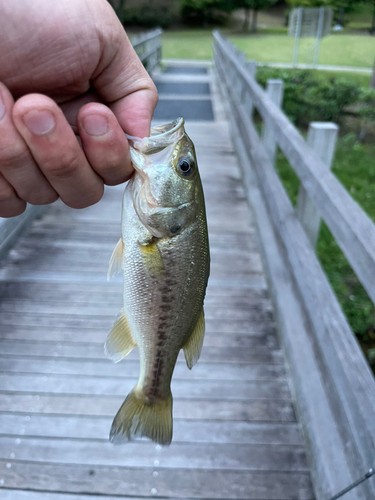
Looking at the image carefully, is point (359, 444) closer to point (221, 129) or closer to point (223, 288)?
point (223, 288)

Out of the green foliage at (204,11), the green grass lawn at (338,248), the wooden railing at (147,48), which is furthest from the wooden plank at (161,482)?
the green foliage at (204,11)

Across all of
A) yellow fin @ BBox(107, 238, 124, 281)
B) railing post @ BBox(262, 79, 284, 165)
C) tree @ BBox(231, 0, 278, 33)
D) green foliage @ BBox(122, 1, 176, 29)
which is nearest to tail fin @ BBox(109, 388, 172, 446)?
yellow fin @ BBox(107, 238, 124, 281)

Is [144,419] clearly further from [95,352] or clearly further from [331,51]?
[331,51]

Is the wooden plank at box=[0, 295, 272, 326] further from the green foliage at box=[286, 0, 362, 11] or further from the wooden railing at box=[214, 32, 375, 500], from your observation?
the green foliage at box=[286, 0, 362, 11]

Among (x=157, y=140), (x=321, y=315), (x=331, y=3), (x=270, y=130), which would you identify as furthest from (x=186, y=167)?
(x=331, y=3)

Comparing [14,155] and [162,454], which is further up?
[14,155]

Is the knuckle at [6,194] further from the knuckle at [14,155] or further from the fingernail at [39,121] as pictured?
the fingernail at [39,121]

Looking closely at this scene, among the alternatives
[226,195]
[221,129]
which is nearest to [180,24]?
[221,129]
